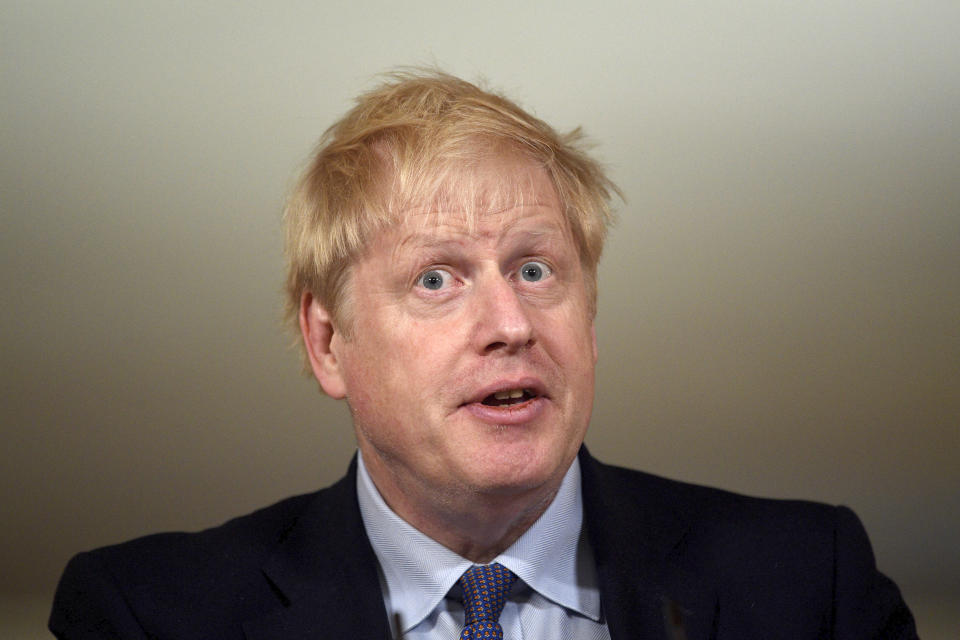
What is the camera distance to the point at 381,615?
2084mm

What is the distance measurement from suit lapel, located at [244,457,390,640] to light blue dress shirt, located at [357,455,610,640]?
1.8 inches

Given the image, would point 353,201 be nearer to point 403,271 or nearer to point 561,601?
point 403,271

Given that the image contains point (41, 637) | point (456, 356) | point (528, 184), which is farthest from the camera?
point (41, 637)

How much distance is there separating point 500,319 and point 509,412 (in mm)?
136

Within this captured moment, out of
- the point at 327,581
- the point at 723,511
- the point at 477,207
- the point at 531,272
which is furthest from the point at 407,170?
the point at 723,511

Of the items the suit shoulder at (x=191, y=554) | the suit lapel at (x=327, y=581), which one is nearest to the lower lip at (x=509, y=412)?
the suit lapel at (x=327, y=581)

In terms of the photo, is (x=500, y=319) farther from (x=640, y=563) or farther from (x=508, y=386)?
(x=640, y=563)

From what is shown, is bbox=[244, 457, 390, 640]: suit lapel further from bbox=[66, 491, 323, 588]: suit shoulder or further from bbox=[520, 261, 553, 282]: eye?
bbox=[520, 261, 553, 282]: eye

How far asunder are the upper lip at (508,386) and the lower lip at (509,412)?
0.01 metres

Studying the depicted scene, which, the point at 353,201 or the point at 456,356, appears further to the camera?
the point at 353,201

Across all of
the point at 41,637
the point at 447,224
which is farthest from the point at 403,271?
the point at 41,637

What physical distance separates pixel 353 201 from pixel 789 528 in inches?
35.3

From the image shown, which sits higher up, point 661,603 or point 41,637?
point 661,603

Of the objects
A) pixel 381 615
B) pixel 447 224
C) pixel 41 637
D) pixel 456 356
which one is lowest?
pixel 41 637
